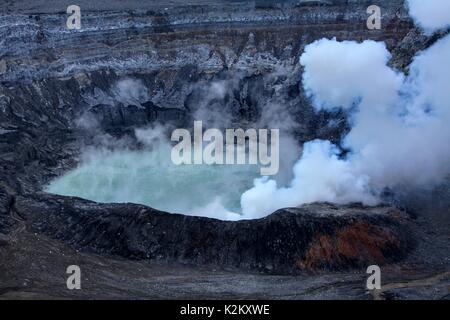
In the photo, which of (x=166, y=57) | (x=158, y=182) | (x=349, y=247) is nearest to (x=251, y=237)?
(x=349, y=247)

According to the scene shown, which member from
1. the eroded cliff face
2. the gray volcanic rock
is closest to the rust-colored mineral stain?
the gray volcanic rock

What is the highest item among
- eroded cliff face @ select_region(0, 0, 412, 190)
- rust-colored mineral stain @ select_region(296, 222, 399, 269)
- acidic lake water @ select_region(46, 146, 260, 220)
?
eroded cliff face @ select_region(0, 0, 412, 190)

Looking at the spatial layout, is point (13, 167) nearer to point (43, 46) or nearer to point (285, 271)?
point (43, 46)

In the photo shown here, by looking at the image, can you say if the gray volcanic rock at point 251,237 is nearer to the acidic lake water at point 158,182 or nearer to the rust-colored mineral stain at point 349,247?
the rust-colored mineral stain at point 349,247

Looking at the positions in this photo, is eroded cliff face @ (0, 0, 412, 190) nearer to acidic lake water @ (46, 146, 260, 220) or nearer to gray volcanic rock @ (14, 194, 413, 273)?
acidic lake water @ (46, 146, 260, 220)

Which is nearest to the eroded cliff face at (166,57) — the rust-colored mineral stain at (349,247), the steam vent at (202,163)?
the steam vent at (202,163)
